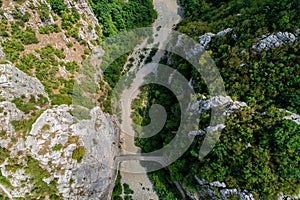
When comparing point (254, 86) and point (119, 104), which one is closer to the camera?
point (254, 86)

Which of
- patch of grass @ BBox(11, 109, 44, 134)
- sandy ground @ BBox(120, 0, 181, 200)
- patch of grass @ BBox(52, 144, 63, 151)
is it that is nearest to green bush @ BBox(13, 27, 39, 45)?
patch of grass @ BBox(11, 109, 44, 134)

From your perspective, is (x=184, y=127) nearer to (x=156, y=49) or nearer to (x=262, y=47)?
(x=262, y=47)

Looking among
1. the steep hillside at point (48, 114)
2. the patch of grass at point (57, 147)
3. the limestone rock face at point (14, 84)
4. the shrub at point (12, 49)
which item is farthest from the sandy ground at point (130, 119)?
the shrub at point (12, 49)

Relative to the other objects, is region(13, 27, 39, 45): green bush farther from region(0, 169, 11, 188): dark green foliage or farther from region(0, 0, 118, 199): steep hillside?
region(0, 169, 11, 188): dark green foliage

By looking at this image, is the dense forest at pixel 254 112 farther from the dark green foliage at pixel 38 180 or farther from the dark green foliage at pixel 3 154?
the dark green foliage at pixel 3 154

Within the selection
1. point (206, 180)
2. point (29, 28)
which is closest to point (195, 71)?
point (206, 180)
